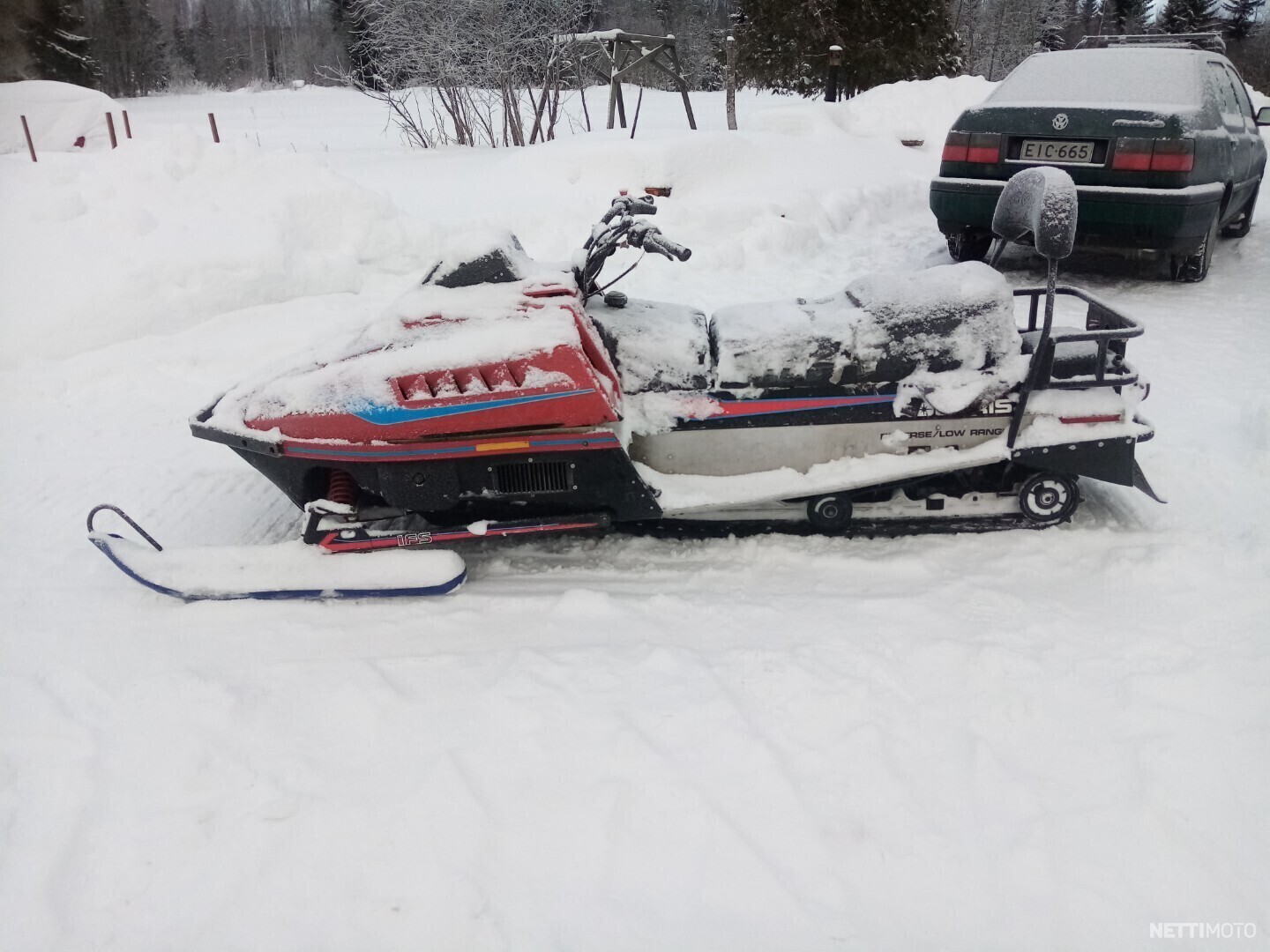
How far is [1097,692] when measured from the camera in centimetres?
244

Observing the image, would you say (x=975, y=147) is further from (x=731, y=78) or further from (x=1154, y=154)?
(x=731, y=78)

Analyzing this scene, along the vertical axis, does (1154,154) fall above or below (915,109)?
below

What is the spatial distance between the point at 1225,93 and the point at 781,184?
358 cm

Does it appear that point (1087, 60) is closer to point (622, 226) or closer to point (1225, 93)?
point (1225, 93)

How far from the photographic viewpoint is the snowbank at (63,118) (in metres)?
8.52

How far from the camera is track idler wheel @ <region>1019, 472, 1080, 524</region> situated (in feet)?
10.6

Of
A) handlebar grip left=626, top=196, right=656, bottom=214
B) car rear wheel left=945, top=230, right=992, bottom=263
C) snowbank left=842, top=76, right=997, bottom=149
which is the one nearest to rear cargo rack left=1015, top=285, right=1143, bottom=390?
handlebar grip left=626, top=196, right=656, bottom=214

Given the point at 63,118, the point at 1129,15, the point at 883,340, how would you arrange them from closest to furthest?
the point at 883,340
the point at 63,118
the point at 1129,15

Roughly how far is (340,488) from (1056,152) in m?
5.01

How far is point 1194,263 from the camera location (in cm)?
614

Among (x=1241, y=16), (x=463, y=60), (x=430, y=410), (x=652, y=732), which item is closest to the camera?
(x=652, y=732)

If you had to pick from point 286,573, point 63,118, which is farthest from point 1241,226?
point 63,118

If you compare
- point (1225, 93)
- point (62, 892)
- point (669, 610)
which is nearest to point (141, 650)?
point (62, 892)

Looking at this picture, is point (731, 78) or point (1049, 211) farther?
point (731, 78)
